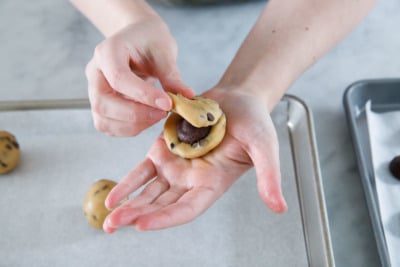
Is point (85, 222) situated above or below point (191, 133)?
below

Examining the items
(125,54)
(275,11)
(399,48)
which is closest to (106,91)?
(125,54)

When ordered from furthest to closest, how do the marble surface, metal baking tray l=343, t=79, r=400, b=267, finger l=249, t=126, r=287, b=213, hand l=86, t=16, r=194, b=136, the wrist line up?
the marble surface < metal baking tray l=343, t=79, r=400, b=267 < the wrist < hand l=86, t=16, r=194, b=136 < finger l=249, t=126, r=287, b=213

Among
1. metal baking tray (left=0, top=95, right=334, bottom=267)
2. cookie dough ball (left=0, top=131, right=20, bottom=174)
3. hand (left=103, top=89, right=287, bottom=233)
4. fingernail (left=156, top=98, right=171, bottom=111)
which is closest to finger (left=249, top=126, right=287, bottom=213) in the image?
hand (left=103, top=89, right=287, bottom=233)

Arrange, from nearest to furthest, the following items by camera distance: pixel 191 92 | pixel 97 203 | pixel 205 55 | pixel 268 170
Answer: pixel 268 170 < pixel 191 92 < pixel 97 203 < pixel 205 55

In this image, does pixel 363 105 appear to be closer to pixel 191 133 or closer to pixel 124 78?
pixel 191 133

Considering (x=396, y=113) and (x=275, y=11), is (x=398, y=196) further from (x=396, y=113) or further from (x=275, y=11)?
(x=275, y=11)

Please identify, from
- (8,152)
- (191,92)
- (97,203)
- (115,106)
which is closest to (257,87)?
(191,92)

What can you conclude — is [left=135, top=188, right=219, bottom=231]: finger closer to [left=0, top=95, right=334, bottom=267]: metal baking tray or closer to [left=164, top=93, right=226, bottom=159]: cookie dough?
[left=164, top=93, right=226, bottom=159]: cookie dough
